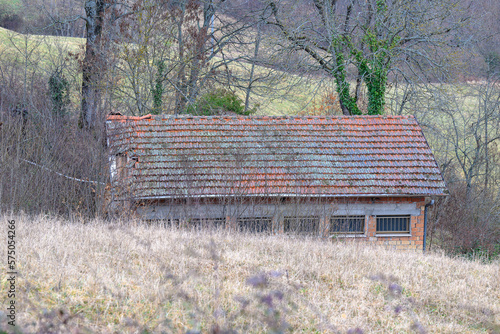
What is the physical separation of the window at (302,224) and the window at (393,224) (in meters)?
2.41

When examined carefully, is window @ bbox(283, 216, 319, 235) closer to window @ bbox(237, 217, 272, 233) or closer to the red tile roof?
window @ bbox(237, 217, 272, 233)

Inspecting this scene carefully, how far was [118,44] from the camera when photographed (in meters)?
19.8

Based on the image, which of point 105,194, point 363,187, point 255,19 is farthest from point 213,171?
point 255,19

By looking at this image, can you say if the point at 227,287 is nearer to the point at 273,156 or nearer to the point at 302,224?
the point at 302,224

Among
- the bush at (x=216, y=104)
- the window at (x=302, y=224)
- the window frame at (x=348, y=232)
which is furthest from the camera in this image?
the bush at (x=216, y=104)

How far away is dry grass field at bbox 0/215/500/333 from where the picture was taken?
4.40 meters

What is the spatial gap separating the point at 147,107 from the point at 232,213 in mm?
9290

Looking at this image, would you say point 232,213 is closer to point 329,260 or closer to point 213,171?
point 213,171

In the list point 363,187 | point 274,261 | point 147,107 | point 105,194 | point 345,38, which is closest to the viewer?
point 274,261

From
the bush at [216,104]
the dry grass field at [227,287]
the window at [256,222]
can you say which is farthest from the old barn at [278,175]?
the bush at [216,104]

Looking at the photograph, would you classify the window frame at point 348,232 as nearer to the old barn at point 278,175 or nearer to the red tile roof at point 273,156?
the old barn at point 278,175

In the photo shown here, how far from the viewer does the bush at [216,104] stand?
20922 millimetres

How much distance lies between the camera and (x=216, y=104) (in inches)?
838

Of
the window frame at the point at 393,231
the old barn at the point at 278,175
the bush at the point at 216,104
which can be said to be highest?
the bush at the point at 216,104
